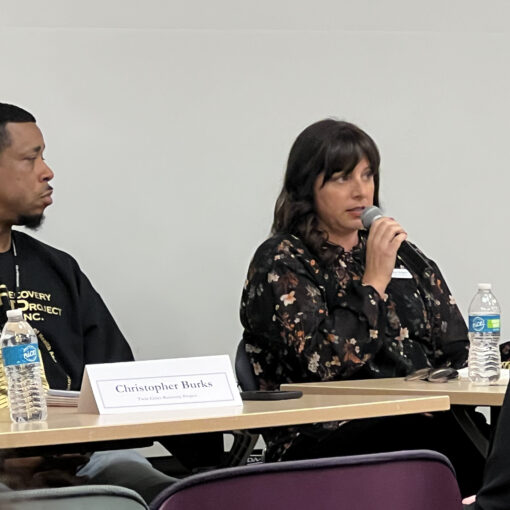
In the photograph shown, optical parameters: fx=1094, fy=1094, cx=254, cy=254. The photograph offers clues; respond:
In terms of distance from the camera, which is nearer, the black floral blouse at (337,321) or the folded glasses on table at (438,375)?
the folded glasses on table at (438,375)

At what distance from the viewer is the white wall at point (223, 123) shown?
3803mm

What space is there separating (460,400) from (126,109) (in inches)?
81.6

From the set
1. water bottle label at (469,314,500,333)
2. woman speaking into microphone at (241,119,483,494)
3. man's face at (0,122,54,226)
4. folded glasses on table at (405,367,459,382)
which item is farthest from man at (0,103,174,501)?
water bottle label at (469,314,500,333)

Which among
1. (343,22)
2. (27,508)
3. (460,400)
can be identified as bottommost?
(460,400)

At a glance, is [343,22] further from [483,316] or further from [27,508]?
[27,508]

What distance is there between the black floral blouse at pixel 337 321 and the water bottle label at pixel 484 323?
0.32 meters

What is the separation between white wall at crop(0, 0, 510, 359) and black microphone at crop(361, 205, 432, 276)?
966mm

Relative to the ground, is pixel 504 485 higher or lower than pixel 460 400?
higher

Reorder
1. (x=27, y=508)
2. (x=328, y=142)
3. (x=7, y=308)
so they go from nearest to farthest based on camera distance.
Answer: (x=27, y=508)
(x=7, y=308)
(x=328, y=142)

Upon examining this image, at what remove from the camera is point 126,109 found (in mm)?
3871

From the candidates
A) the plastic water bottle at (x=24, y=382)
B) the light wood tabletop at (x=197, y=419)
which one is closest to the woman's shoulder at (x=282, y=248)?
the light wood tabletop at (x=197, y=419)

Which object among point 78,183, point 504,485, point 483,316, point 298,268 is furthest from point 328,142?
point 504,485

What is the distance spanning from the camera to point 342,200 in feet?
10.1

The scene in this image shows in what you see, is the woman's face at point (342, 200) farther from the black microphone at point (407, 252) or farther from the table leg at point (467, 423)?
the table leg at point (467, 423)
